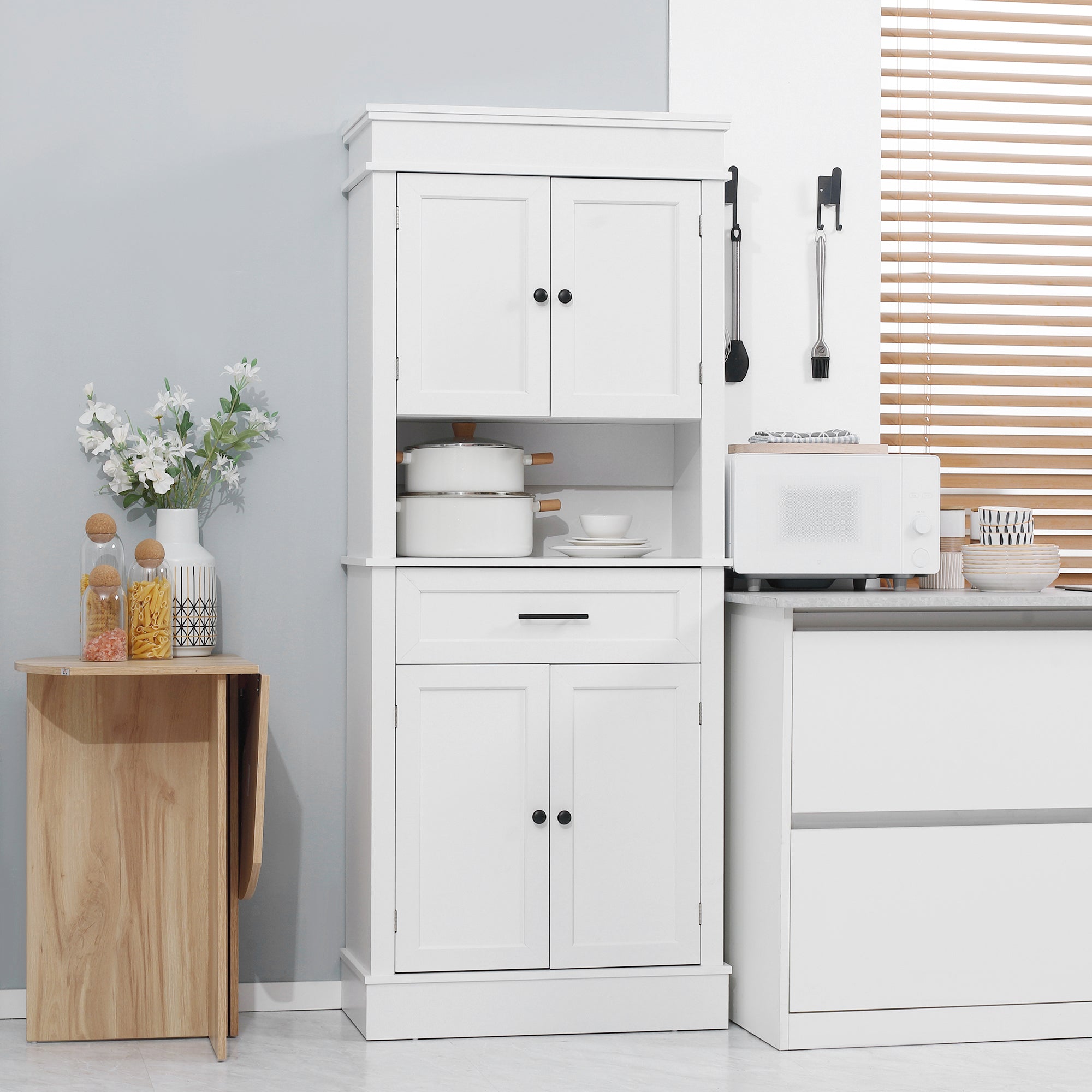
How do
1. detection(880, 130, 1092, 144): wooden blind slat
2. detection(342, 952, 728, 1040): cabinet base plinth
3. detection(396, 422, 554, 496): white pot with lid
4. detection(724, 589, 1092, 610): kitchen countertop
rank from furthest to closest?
detection(880, 130, 1092, 144): wooden blind slat < detection(396, 422, 554, 496): white pot with lid < detection(342, 952, 728, 1040): cabinet base plinth < detection(724, 589, 1092, 610): kitchen countertop

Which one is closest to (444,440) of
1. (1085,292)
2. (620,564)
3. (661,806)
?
(620,564)

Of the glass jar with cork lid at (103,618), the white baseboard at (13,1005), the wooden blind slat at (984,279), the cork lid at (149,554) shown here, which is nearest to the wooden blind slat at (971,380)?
the wooden blind slat at (984,279)

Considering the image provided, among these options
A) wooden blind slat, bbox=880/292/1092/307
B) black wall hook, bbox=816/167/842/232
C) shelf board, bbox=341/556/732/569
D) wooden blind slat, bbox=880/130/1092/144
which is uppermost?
wooden blind slat, bbox=880/130/1092/144

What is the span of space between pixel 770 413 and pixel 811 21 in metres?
0.95

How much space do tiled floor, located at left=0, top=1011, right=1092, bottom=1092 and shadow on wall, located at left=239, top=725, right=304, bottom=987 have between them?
20cm

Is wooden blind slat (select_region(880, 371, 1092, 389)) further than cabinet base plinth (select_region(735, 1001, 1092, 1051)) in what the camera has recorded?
Yes

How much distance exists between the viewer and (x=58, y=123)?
115 inches

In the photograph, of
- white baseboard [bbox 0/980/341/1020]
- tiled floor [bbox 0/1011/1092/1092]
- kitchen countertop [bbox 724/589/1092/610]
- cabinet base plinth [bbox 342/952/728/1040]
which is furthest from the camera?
white baseboard [bbox 0/980/341/1020]

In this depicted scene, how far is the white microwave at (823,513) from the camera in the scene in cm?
288

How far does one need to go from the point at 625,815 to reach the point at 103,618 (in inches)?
45.1

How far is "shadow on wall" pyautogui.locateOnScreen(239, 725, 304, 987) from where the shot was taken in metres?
3.02

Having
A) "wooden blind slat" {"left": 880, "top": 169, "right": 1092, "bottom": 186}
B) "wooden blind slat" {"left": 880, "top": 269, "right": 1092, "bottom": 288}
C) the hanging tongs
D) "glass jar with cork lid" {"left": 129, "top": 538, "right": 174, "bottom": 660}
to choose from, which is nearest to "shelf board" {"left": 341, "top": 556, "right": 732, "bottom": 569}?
"glass jar with cork lid" {"left": 129, "top": 538, "right": 174, "bottom": 660}

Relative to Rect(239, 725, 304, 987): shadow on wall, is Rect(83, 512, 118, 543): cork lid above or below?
above

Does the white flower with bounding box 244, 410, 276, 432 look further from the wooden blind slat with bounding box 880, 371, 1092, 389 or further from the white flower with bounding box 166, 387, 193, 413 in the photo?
the wooden blind slat with bounding box 880, 371, 1092, 389
